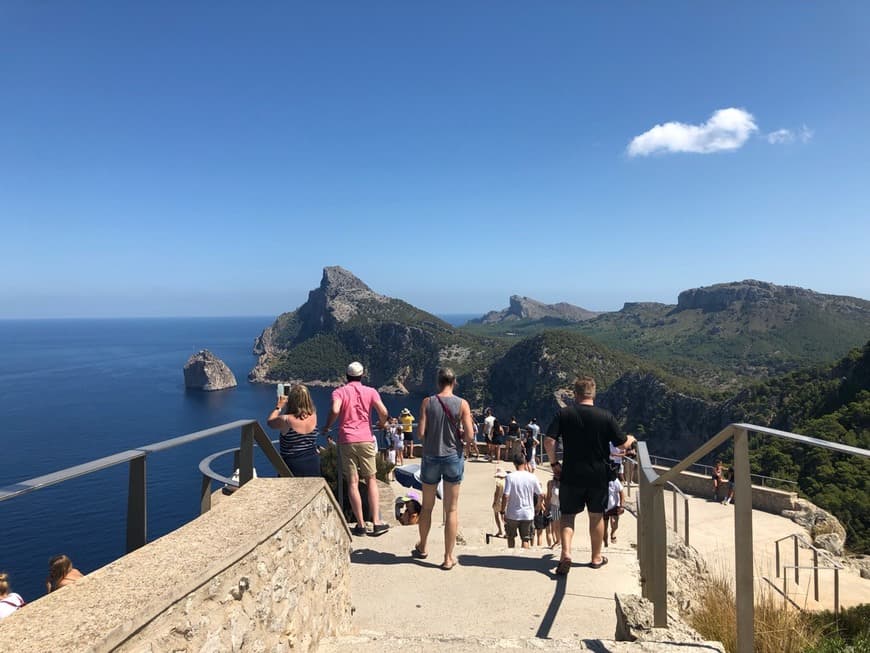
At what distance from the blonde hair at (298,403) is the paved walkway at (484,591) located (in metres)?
1.56

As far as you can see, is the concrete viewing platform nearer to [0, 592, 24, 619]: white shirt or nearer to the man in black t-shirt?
the man in black t-shirt

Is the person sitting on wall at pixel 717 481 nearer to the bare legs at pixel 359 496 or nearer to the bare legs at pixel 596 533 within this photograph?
the bare legs at pixel 596 533

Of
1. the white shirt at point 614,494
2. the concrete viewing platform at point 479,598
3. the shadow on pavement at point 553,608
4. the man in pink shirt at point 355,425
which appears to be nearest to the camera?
the concrete viewing platform at point 479,598

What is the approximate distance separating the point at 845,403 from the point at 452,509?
4523 centimetres

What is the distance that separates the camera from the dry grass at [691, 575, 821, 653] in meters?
3.04

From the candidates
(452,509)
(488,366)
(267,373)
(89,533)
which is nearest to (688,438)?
(488,366)

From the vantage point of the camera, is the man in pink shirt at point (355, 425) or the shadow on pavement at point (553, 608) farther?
the man in pink shirt at point (355, 425)

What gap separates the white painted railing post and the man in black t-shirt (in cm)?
190

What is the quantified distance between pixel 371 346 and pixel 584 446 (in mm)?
144827

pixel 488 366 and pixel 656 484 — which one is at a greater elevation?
pixel 656 484

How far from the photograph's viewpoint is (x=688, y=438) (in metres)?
64.8

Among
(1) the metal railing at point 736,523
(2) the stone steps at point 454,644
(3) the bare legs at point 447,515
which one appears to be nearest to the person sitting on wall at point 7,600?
(2) the stone steps at point 454,644

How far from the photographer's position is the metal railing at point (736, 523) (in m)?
2.48

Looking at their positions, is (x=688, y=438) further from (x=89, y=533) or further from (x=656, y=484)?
(x=656, y=484)
